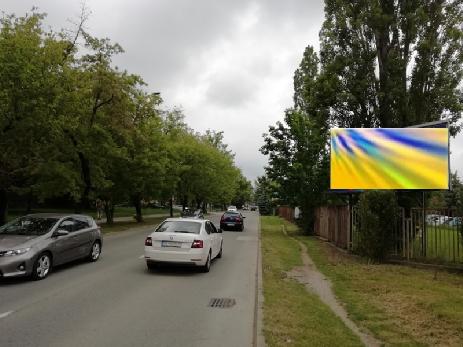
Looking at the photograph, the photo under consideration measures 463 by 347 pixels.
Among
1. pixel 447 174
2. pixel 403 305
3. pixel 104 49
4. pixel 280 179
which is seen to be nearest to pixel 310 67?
pixel 280 179

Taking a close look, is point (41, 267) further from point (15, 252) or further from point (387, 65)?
point (387, 65)

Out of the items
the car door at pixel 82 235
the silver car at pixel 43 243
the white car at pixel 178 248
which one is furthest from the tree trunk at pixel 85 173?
the white car at pixel 178 248

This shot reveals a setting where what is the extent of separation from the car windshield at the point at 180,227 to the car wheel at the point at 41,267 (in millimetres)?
2837

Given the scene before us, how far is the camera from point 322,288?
11.2 meters

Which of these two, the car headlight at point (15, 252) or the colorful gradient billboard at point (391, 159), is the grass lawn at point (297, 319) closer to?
the car headlight at point (15, 252)

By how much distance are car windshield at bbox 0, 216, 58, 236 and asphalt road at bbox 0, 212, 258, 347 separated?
1.18 metres

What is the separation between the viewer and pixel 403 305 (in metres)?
9.08

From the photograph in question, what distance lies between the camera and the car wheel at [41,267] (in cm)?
1092

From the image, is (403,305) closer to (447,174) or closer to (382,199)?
(382,199)

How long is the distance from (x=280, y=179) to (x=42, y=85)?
16.2 m

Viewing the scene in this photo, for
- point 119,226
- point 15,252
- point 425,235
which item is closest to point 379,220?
point 425,235

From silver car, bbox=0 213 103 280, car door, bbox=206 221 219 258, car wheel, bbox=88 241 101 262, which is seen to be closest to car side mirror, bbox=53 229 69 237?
silver car, bbox=0 213 103 280

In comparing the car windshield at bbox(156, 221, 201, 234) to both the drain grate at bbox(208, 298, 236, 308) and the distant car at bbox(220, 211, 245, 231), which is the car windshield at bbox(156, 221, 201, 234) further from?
the distant car at bbox(220, 211, 245, 231)

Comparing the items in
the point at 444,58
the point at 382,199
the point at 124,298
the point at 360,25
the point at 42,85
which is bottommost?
the point at 124,298
